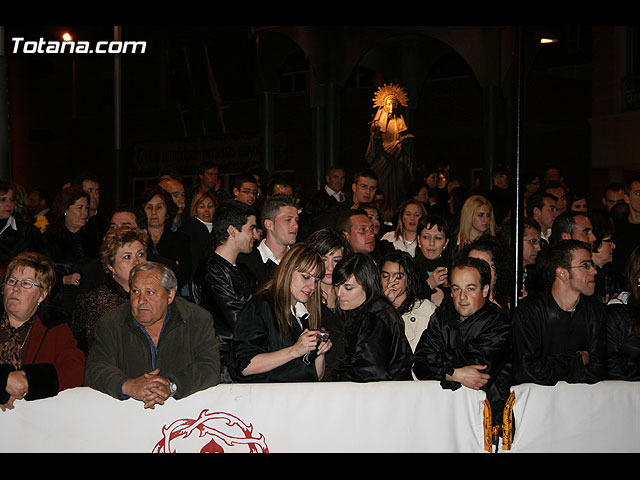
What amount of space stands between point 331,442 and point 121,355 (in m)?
1.39

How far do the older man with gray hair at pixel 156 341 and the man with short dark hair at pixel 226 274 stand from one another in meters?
0.51

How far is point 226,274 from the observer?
5.96m

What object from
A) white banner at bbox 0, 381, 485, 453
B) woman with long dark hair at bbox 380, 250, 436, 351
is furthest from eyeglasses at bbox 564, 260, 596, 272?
white banner at bbox 0, 381, 485, 453

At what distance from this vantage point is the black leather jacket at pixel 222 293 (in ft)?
18.9

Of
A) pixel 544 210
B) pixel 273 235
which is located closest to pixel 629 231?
pixel 544 210

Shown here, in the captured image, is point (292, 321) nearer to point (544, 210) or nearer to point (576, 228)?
point (576, 228)

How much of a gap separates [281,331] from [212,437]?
0.77 m

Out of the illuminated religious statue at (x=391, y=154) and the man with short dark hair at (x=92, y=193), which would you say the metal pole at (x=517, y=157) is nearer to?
the man with short dark hair at (x=92, y=193)

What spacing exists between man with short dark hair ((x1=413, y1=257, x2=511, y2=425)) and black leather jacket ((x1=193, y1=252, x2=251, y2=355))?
1.32m

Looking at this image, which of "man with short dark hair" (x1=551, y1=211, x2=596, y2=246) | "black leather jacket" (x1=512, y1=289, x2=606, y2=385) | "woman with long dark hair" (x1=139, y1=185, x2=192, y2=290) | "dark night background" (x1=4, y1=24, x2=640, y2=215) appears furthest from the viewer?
"dark night background" (x1=4, y1=24, x2=640, y2=215)

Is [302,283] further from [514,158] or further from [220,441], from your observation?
[514,158]

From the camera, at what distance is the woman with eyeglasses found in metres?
5.07

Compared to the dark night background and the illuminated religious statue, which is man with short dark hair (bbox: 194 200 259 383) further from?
the illuminated religious statue
